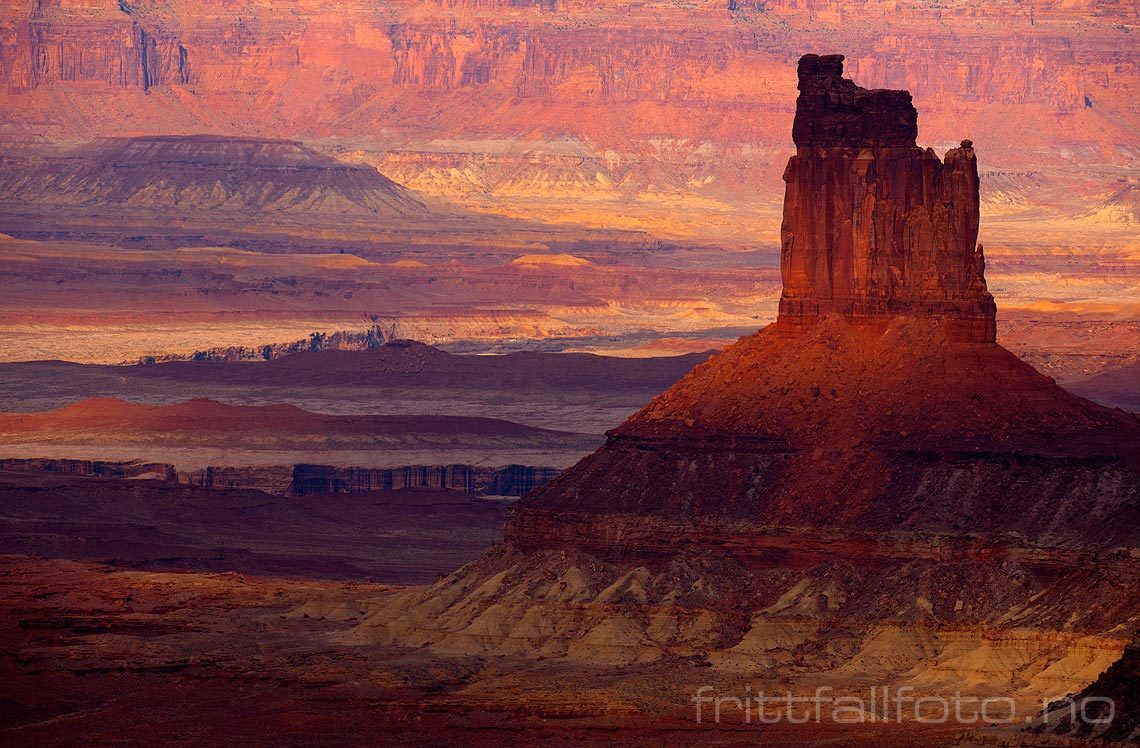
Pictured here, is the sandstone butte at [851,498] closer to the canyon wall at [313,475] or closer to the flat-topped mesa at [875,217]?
the flat-topped mesa at [875,217]

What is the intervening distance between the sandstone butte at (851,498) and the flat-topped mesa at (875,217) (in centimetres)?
6

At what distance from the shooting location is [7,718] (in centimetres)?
8231

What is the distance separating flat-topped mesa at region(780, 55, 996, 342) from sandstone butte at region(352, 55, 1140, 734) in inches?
2.2

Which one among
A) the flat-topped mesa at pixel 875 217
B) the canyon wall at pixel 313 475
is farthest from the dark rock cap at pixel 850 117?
the canyon wall at pixel 313 475

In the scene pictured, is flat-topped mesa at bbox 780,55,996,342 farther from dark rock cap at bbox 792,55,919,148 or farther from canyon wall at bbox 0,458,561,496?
canyon wall at bbox 0,458,561,496

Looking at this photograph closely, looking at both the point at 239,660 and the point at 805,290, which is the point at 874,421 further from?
the point at 239,660

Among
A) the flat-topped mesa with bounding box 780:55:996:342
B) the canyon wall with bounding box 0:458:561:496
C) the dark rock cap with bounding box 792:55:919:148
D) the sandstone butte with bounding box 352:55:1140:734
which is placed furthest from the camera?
the canyon wall with bounding box 0:458:561:496

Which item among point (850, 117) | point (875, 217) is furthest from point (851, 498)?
point (850, 117)

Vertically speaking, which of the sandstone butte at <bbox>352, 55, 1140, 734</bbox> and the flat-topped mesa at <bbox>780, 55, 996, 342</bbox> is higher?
the flat-topped mesa at <bbox>780, 55, 996, 342</bbox>

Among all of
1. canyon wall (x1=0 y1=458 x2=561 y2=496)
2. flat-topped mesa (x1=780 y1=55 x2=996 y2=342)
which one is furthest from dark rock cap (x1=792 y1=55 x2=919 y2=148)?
canyon wall (x1=0 y1=458 x2=561 y2=496)

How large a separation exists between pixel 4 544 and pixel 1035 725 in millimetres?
72649

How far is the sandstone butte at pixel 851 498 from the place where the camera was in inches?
3135

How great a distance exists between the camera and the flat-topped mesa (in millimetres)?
88688

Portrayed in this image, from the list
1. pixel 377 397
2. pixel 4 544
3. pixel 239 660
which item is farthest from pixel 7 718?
pixel 377 397
